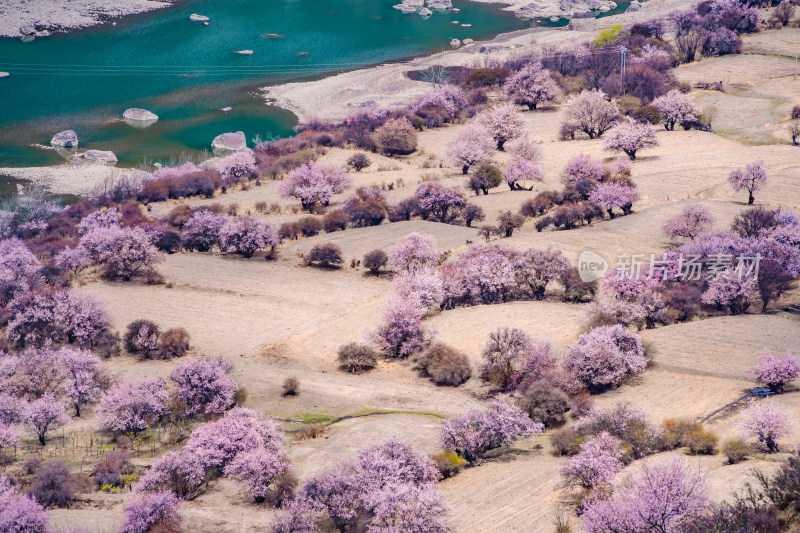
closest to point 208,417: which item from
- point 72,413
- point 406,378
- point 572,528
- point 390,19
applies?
point 72,413

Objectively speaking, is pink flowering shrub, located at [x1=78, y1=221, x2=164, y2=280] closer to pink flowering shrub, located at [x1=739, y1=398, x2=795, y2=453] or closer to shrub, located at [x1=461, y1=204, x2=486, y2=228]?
shrub, located at [x1=461, y1=204, x2=486, y2=228]

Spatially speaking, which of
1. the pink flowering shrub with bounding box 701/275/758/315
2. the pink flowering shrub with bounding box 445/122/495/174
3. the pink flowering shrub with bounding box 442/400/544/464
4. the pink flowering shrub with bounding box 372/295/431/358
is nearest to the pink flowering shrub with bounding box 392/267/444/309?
the pink flowering shrub with bounding box 372/295/431/358

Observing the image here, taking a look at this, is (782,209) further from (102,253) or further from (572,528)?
(102,253)

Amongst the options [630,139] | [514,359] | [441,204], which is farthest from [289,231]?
[630,139]

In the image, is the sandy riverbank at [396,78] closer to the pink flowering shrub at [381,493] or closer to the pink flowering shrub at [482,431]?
the pink flowering shrub at [482,431]

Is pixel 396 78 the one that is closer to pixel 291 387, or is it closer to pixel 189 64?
pixel 189 64
